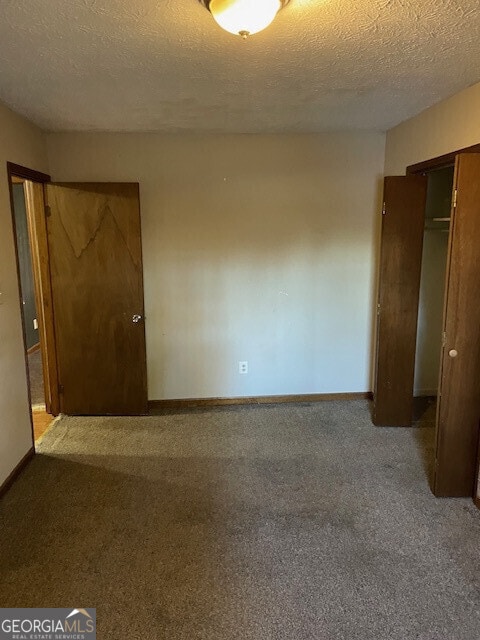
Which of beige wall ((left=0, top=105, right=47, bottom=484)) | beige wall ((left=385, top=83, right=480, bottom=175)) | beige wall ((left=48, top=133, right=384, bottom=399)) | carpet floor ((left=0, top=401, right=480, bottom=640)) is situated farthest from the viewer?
beige wall ((left=48, top=133, right=384, bottom=399))

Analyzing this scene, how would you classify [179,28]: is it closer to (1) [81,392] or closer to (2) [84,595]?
(2) [84,595]

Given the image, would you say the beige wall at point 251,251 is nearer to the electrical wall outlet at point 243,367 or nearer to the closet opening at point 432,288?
the electrical wall outlet at point 243,367

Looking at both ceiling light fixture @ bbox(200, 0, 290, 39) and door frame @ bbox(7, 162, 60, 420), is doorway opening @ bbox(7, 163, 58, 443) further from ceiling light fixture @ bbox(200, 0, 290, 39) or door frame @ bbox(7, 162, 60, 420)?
ceiling light fixture @ bbox(200, 0, 290, 39)

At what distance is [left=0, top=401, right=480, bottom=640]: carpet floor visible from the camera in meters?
1.80

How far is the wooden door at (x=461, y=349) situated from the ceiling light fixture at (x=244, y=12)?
138 centimetres

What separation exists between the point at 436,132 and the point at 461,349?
151 centimetres

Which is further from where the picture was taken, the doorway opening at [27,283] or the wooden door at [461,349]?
the doorway opening at [27,283]

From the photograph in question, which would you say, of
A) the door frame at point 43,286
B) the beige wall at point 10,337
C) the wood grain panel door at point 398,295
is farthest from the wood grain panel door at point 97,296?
the wood grain panel door at point 398,295

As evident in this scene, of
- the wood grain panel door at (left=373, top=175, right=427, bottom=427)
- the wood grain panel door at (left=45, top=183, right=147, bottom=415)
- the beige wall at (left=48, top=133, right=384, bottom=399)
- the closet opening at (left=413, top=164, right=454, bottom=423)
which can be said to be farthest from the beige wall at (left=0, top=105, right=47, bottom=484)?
the closet opening at (left=413, top=164, right=454, bottom=423)

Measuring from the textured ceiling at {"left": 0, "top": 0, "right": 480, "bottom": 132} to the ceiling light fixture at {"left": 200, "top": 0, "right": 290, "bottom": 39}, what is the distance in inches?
4.4

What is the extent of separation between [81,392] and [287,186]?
2.56m

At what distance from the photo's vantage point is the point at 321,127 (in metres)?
3.43

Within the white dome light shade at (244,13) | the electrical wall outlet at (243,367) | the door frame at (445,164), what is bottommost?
the electrical wall outlet at (243,367)

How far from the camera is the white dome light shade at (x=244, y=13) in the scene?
1.43 metres
